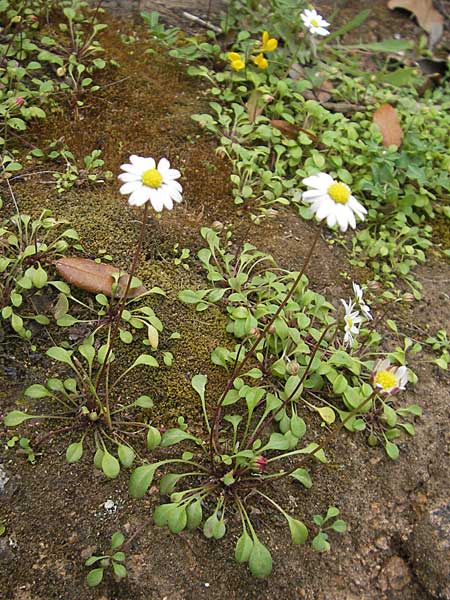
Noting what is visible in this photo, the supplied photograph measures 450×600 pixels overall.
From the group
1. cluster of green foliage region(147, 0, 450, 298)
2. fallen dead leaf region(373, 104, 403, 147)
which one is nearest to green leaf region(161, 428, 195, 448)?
cluster of green foliage region(147, 0, 450, 298)

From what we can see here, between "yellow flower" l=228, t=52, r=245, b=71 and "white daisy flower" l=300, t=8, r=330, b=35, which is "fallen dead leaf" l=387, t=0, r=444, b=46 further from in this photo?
"yellow flower" l=228, t=52, r=245, b=71

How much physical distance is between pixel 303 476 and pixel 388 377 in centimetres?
44

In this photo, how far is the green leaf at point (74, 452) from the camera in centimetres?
175

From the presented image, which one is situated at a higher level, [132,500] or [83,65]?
[83,65]

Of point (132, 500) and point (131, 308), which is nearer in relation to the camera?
point (132, 500)

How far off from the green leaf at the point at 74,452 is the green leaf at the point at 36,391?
0.18 m

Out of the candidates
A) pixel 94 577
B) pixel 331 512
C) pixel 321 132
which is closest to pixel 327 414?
pixel 331 512

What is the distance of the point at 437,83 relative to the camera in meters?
3.58

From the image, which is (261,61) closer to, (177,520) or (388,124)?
(388,124)

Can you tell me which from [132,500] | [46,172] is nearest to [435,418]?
[132,500]

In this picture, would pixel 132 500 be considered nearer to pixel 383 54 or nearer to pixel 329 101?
pixel 329 101

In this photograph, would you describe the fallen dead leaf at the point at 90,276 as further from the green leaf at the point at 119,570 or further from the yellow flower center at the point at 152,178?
the green leaf at the point at 119,570

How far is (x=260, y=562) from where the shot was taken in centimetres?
168

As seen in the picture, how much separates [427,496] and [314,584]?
489 mm
